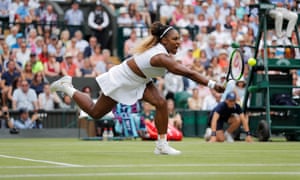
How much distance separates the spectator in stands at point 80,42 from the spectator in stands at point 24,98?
10.5 feet

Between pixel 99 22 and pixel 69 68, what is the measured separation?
9.41 ft

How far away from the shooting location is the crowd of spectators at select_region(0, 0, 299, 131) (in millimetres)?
20984

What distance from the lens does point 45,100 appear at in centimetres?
2095

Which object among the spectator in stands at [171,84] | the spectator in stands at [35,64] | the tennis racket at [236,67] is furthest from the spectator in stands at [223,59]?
the tennis racket at [236,67]

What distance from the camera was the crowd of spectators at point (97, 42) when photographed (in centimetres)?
2098

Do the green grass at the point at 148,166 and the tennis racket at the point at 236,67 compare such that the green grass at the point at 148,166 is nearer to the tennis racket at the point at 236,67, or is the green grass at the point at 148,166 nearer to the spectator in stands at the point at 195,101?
the tennis racket at the point at 236,67

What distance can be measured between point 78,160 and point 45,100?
11.4 meters

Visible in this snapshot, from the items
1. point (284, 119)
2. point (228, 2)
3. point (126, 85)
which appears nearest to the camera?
point (126, 85)

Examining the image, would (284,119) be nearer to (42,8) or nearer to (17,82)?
(17,82)

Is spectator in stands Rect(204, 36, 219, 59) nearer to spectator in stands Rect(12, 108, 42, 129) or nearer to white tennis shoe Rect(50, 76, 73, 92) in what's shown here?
spectator in stands Rect(12, 108, 42, 129)

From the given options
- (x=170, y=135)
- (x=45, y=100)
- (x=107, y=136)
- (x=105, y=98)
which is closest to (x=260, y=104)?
(x=170, y=135)

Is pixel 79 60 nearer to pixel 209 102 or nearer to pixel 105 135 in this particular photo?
pixel 209 102

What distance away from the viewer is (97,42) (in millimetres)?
24953

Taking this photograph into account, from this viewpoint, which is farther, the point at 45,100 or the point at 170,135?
the point at 45,100
